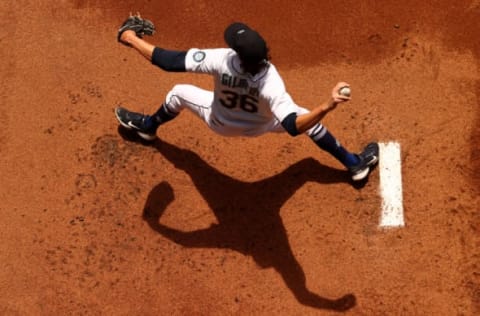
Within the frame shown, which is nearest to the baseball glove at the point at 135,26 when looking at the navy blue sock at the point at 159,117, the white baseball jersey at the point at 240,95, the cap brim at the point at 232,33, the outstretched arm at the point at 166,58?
the outstretched arm at the point at 166,58

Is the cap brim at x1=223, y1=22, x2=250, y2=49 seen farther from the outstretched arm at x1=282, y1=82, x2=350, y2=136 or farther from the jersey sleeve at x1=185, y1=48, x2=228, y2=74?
the outstretched arm at x1=282, y1=82, x2=350, y2=136

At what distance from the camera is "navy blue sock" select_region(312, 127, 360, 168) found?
5000 millimetres

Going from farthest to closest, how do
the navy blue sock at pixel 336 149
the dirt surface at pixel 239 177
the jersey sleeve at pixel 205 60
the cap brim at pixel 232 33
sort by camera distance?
the dirt surface at pixel 239 177
the navy blue sock at pixel 336 149
the jersey sleeve at pixel 205 60
the cap brim at pixel 232 33

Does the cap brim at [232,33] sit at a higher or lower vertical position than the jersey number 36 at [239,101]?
higher

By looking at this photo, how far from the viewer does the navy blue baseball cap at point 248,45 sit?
386 centimetres

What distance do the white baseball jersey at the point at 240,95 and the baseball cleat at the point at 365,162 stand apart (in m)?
0.90

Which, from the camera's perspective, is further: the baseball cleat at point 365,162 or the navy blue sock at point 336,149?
the baseball cleat at point 365,162

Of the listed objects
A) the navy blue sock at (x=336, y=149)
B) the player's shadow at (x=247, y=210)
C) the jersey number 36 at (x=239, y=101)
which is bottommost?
the player's shadow at (x=247, y=210)

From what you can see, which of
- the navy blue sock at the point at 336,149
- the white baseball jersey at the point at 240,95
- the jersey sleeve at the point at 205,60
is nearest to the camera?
the white baseball jersey at the point at 240,95

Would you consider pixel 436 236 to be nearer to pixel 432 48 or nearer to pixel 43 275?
pixel 432 48

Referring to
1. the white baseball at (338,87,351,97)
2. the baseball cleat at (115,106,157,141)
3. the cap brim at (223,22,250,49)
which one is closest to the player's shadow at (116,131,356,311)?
the baseball cleat at (115,106,157,141)

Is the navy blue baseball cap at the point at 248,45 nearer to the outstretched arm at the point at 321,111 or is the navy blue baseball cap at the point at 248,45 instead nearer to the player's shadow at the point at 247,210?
the outstretched arm at the point at 321,111

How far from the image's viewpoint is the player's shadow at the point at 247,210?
5.21 meters

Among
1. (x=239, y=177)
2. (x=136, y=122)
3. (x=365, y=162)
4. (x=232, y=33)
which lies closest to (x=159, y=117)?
(x=136, y=122)
